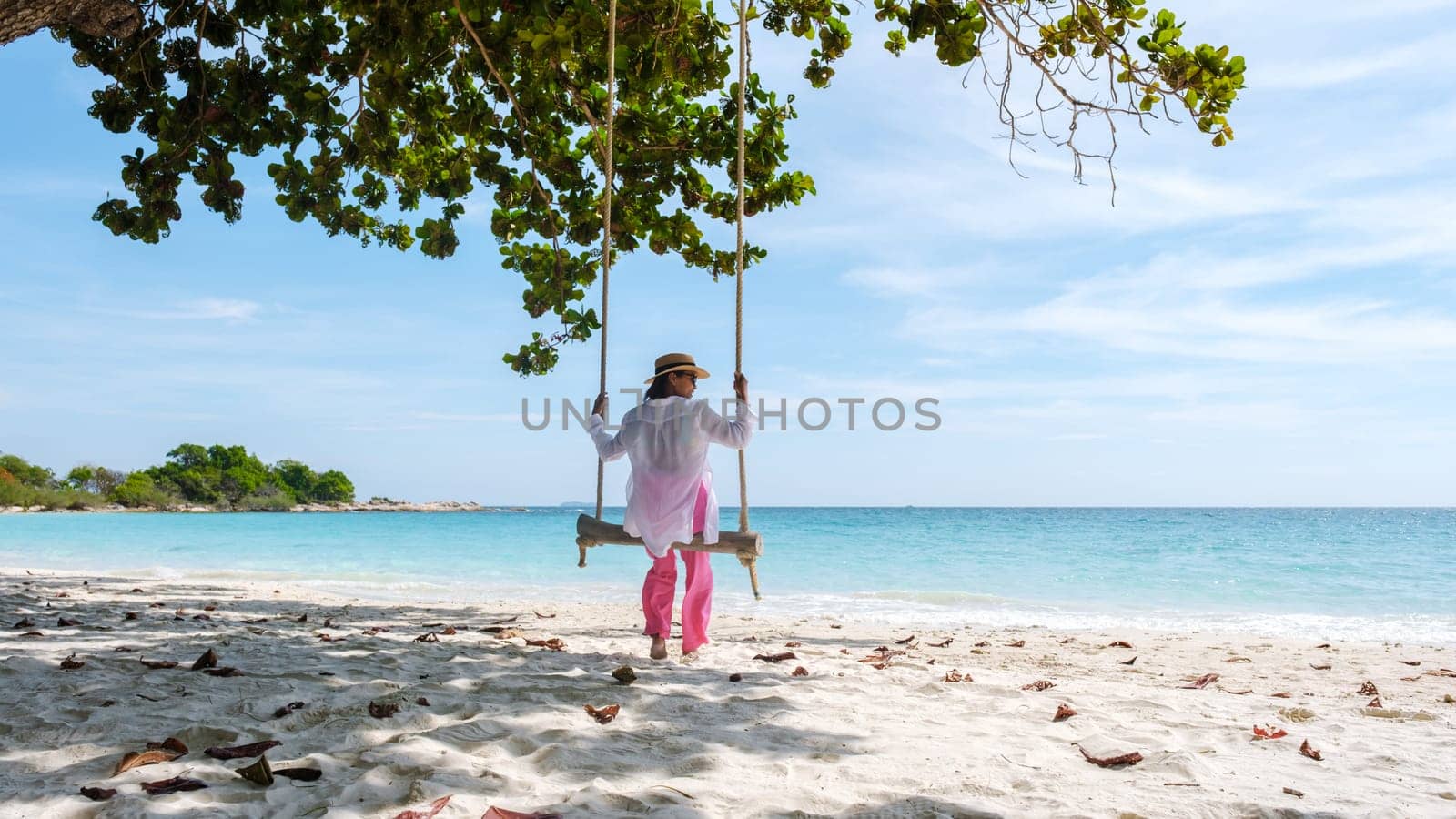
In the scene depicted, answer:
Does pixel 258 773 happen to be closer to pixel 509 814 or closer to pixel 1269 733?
pixel 509 814

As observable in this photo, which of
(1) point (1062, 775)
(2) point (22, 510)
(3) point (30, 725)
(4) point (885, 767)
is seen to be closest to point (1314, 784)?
(1) point (1062, 775)

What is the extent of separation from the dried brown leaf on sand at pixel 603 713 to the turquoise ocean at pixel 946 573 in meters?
5.98

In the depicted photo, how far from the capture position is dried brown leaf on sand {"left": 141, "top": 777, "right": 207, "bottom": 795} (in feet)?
8.02

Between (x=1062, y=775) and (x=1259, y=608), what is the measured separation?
10027mm

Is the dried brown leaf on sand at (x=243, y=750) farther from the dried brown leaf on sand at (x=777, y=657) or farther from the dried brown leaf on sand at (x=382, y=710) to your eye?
the dried brown leaf on sand at (x=777, y=657)

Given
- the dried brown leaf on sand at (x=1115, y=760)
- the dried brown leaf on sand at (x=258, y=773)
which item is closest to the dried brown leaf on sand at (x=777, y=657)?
the dried brown leaf on sand at (x=1115, y=760)

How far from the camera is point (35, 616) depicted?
224 inches

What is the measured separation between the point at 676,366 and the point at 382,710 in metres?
2.23

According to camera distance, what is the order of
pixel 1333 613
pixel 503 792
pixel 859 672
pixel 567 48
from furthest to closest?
pixel 1333 613 → pixel 567 48 → pixel 859 672 → pixel 503 792

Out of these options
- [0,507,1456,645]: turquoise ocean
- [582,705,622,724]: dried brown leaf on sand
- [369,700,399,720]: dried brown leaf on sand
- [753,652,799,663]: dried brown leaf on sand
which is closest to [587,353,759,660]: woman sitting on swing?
[753,652,799,663]: dried brown leaf on sand

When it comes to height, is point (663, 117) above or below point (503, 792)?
above

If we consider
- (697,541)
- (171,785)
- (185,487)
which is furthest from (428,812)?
(185,487)

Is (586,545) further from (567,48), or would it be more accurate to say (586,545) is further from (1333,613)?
(1333,613)

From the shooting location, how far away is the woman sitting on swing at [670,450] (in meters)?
4.54
